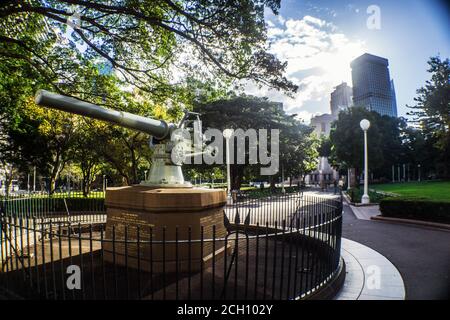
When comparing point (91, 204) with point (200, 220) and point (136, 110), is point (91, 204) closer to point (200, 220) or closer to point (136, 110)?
point (136, 110)

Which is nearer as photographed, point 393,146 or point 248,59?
point 248,59

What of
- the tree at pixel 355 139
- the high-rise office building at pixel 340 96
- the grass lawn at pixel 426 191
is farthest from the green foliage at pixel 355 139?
the high-rise office building at pixel 340 96

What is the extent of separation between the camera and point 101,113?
4.54 metres

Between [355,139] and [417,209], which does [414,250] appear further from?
[355,139]

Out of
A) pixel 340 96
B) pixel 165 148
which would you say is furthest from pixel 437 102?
pixel 340 96

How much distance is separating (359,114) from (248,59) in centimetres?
2962

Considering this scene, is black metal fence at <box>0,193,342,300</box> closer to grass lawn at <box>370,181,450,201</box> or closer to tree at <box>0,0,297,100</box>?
tree at <box>0,0,297,100</box>

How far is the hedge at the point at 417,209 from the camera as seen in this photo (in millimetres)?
10000

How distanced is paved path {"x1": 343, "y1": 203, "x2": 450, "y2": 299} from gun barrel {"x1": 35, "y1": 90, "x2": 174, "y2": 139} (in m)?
5.61

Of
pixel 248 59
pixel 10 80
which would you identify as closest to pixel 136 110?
pixel 10 80

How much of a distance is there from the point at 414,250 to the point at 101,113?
336 inches

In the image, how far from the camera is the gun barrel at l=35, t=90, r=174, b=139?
3850mm

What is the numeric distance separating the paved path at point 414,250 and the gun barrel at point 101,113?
561 centimetres

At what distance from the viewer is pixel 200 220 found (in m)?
5.20
